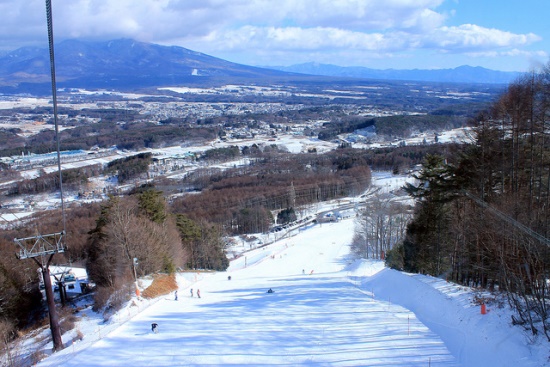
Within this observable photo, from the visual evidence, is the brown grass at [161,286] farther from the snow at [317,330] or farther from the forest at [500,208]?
the forest at [500,208]

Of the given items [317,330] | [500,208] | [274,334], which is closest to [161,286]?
[274,334]

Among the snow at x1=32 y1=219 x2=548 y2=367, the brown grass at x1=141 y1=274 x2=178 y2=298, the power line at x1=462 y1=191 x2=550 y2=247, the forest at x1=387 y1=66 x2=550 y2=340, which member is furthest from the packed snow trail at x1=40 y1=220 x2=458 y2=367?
the power line at x1=462 y1=191 x2=550 y2=247

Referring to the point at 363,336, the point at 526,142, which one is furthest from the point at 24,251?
the point at 526,142

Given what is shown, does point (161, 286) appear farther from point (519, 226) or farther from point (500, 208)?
point (519, 226)

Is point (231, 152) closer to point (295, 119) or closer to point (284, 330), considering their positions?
point (295, 119)

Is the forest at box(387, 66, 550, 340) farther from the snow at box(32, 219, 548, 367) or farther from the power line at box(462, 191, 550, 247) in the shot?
the snow at box(32, 219, 548, 367)

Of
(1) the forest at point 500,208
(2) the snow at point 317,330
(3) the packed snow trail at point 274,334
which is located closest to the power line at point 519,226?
(1) the forest at point 500,208
